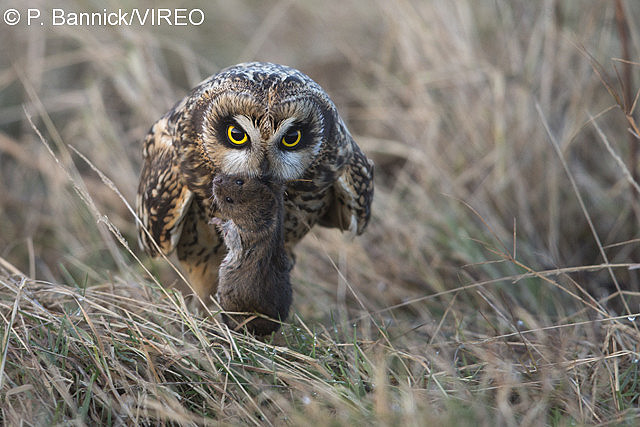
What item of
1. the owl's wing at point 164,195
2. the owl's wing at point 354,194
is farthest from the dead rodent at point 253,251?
the owl's wing at point 354,194

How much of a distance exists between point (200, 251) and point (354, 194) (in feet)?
2.86

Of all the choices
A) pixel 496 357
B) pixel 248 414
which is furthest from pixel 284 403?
pixel 496 357

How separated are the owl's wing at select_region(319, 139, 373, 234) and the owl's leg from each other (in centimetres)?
63

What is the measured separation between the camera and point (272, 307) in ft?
9.18

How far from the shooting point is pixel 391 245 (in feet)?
14.6

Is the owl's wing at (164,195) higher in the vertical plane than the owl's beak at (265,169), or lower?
lower

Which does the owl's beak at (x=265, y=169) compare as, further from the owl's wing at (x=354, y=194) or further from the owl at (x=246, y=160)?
the owl's wing at (x=354, y=194)

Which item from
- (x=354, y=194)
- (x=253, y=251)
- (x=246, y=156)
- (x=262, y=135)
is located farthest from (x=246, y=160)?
(x=354, y=194)

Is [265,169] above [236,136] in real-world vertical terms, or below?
below

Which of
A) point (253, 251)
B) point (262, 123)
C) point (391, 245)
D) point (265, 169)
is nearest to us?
point (262, 123)

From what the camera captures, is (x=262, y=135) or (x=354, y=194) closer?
(x=262, y=135)

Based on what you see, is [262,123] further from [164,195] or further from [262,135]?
[164,195]

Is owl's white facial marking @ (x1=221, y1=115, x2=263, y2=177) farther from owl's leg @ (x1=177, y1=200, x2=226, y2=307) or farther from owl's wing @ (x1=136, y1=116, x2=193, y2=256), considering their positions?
owl's leg @ (x1=177, y1=200, x2=226, y2=307)

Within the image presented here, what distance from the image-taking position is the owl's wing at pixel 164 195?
10.1ft
